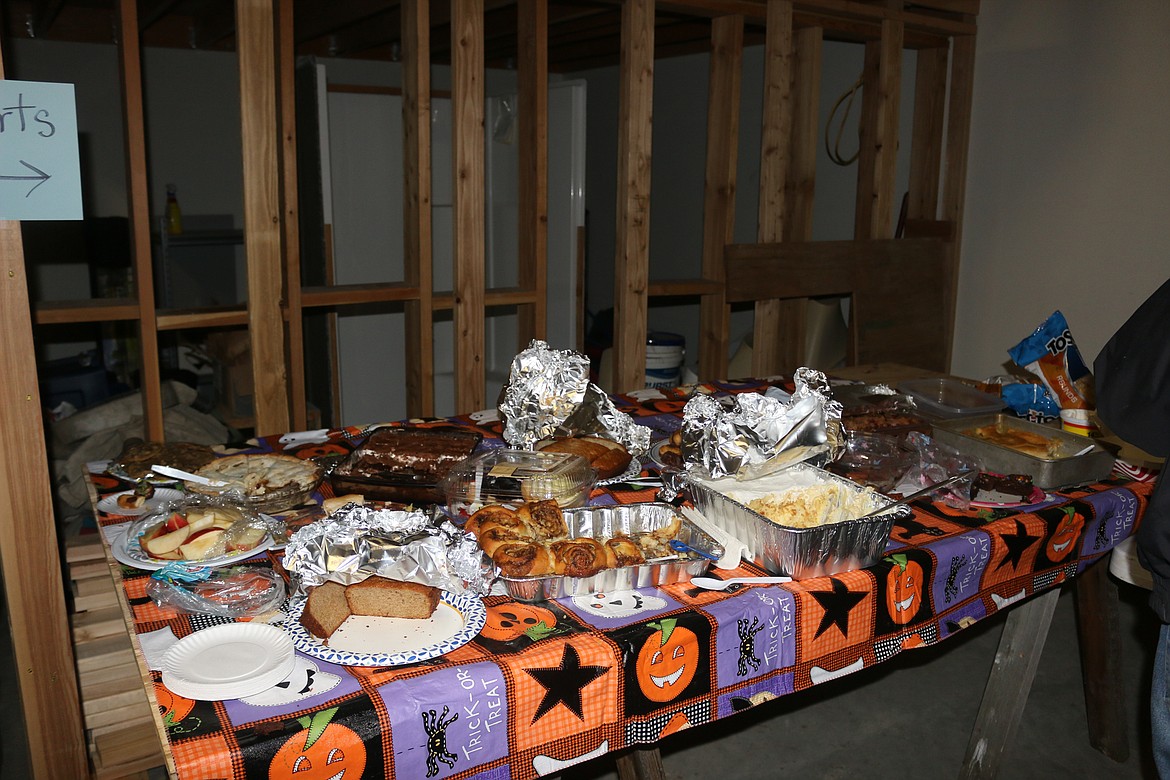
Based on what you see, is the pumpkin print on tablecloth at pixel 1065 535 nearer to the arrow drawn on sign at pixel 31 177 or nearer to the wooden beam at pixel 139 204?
the arrow drawn on sign at pixel 31 177

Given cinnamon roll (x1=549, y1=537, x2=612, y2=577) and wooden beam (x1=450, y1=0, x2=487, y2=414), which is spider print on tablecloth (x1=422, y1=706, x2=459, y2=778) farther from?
wooden beam (x1=450, y1=0, x2=487, y2=414)

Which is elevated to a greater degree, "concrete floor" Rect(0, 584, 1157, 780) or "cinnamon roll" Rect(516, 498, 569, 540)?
"cinnamon roll" Rect(516, 498, 569, 540)

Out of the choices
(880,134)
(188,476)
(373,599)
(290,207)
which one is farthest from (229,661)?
(880,134)

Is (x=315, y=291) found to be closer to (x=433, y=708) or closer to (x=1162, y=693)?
(x=433, y=708)

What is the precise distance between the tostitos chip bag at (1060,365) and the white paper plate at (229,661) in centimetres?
180

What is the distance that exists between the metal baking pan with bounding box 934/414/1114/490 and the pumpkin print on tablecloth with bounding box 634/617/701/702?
0.92 metres

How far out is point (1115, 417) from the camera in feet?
4.47

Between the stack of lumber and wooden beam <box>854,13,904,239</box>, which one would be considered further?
wooden beam <box>854,13,904,239</box>

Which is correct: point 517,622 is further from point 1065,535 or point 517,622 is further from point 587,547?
point 1065,535

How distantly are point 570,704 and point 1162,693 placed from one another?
1.02 m

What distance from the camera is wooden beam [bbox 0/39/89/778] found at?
4.21 feet

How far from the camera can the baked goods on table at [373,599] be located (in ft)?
3.75

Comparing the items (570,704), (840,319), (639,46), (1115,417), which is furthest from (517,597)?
(840,319)

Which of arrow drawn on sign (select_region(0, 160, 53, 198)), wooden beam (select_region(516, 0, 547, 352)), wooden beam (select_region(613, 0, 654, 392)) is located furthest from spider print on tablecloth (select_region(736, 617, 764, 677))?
wooden beam (select_region(613, 0, 654, 392))
